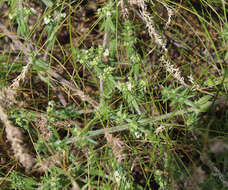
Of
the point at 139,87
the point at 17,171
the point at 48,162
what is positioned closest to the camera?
the point at 48,162

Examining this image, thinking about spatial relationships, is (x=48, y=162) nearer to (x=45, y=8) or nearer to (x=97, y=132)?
(x=97, y=132)

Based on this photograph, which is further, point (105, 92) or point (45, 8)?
point (45, 8)

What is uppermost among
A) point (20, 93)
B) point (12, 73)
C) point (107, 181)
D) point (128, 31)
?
point (128, 31)

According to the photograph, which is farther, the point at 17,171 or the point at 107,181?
the point at 17,171

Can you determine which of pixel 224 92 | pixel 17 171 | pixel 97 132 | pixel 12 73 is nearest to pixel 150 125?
pixel 97 132

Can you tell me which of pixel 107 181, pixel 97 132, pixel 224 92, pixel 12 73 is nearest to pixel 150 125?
pixel 97 132

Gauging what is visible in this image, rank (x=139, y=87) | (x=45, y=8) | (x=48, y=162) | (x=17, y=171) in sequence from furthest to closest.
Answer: (x=45, y=8) < (x=17, y=171) < (x=139, y=87) < (x=48, y=162)

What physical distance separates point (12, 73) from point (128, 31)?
1315 mm

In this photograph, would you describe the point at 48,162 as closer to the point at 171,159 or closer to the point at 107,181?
the point at 107,181

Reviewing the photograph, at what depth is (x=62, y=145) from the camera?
2.17m

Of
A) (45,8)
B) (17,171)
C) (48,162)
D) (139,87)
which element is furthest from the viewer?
(45,8)

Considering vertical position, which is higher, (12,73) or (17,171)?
(12,73)

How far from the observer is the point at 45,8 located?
2.69 meters

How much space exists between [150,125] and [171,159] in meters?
0.34
